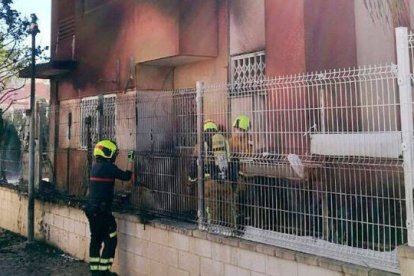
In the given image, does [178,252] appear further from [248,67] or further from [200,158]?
[248,67]

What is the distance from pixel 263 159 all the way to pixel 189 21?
4284 millimetres

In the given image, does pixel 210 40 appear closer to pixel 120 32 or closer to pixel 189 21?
pixel 189 21

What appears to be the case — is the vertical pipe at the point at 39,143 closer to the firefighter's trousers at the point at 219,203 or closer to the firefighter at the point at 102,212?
the firefighter at the point at 102,212

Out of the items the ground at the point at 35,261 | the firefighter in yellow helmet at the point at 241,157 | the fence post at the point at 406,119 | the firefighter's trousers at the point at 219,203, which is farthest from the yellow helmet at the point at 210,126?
the ground at the point at 35,261

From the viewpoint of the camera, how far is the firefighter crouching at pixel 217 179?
5.14 meters

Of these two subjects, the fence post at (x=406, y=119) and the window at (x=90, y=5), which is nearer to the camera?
the fence post at (x=406, y=119)

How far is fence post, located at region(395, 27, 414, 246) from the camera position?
3.47 meters

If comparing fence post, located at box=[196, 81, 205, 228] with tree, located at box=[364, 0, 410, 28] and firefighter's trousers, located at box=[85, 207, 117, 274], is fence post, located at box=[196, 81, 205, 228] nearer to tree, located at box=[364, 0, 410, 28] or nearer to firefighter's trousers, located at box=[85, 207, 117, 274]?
firefighter's trousers, located at box=[85, 207, 117, 274]

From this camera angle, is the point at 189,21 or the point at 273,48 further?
the point at 189,21

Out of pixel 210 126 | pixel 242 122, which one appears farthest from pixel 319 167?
pixel 210 126

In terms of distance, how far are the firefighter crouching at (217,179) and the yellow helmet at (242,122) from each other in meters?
0.27

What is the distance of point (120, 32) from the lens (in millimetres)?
9492

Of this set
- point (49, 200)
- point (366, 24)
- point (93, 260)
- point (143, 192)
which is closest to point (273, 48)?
point (366, 24)

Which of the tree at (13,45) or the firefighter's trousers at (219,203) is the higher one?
the tree at (13,45)
